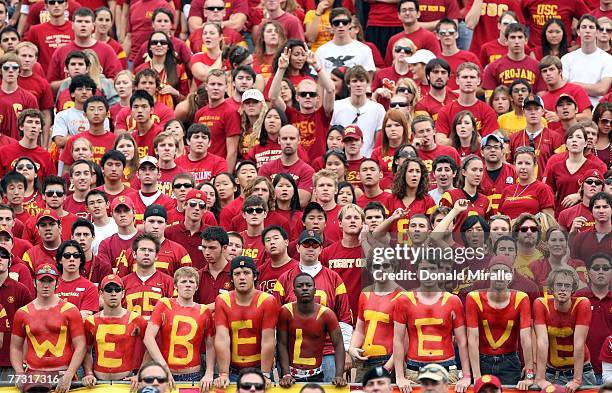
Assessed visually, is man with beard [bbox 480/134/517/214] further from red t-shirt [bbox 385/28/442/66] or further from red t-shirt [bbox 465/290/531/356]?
red t-shirt [bbox 385/28/442/66]

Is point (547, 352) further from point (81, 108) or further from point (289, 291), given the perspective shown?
point (81, 108)

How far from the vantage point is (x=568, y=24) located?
71.2ft

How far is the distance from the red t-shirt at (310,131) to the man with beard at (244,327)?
4099 mm

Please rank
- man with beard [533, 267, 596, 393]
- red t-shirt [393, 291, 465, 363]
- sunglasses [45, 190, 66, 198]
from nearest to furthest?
1. man with beard [533, 267, 596, 393]
2. red t-shirt [393, 291, 465, 363]
3. sunglasses [45, 190, 66, 198]

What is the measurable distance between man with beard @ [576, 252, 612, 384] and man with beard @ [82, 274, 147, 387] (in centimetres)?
402

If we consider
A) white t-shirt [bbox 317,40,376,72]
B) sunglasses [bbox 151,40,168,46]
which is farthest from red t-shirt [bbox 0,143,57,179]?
white t-shirt [bbox 317,40,376,72]

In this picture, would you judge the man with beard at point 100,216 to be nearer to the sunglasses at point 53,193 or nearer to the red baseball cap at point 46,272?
the sunglasses at point 53,193

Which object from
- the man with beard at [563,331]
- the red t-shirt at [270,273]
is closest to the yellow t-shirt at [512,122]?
the red t-shirt at [270,273]

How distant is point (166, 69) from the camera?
2031 cm

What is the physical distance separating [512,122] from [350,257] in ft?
12.2

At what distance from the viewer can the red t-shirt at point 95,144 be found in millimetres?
18531

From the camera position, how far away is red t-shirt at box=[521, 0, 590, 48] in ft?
70.9

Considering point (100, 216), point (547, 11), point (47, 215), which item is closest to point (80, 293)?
point (47, 215)

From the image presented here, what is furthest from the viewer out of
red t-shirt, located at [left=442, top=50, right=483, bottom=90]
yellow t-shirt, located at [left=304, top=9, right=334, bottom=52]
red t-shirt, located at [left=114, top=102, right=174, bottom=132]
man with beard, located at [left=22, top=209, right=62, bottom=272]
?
yellow t-shirt, located at [left=304, top=9, right=334, bottom=52]
